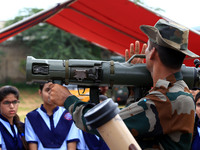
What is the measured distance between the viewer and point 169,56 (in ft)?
6.09

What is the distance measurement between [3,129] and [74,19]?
137 inches

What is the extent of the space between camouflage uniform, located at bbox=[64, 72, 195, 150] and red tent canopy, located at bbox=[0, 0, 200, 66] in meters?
2.60

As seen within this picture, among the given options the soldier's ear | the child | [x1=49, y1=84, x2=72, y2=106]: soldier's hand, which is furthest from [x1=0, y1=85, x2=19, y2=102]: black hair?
the soldier's ear

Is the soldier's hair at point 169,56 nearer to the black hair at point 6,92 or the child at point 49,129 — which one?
the child at point 49,129

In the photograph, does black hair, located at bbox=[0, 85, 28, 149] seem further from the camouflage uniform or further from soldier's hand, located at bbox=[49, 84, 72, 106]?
the camouflage uniform

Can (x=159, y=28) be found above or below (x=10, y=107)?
above

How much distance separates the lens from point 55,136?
360 cm

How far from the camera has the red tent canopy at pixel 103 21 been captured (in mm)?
4797

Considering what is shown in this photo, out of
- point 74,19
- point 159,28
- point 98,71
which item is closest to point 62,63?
point 98,71

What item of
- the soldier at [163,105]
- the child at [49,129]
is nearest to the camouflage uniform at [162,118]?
the soldier at [163,105]

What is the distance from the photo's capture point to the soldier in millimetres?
1737

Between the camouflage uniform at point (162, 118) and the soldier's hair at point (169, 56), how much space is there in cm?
12

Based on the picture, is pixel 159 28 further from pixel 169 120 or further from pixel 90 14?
pixel 90 14

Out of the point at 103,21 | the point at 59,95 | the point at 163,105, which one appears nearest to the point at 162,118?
the point at 163,105
